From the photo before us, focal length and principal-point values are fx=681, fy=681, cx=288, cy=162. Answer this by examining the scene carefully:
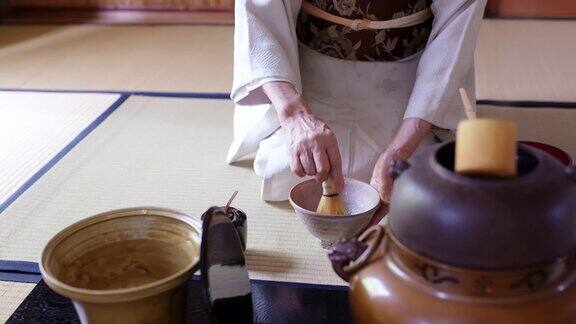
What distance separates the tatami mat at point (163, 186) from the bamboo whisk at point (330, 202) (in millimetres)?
186

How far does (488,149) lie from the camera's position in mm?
767

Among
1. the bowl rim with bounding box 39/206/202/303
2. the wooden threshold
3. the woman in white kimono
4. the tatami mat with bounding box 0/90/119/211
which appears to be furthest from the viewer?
the wooden threshold

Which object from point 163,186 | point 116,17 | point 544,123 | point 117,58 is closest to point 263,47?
point 163,186

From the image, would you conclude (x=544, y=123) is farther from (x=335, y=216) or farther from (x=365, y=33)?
(x=335, y=216)

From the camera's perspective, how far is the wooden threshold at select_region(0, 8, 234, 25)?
13.2 ft

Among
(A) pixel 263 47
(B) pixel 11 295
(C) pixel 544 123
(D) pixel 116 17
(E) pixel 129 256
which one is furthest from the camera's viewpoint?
(D) pixel 116 17

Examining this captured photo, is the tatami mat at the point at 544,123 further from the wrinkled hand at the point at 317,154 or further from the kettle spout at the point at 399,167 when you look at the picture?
the kettle spout at the point at 399,167

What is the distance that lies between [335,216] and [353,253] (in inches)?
19.0

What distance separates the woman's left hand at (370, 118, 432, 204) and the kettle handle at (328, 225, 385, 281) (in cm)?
58

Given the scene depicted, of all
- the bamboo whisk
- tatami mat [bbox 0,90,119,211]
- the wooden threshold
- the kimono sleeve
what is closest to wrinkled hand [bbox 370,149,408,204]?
the bamboo whisk

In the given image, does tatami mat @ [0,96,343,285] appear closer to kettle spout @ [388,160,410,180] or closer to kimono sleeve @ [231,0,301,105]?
kimono sleeve @ [231,0,301,105]

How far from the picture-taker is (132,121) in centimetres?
249

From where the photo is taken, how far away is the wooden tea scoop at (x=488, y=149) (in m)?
0.76

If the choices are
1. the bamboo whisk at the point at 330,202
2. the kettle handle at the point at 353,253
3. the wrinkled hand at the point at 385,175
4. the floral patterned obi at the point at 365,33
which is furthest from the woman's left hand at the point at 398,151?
the kettle handle at the point at 353,253
